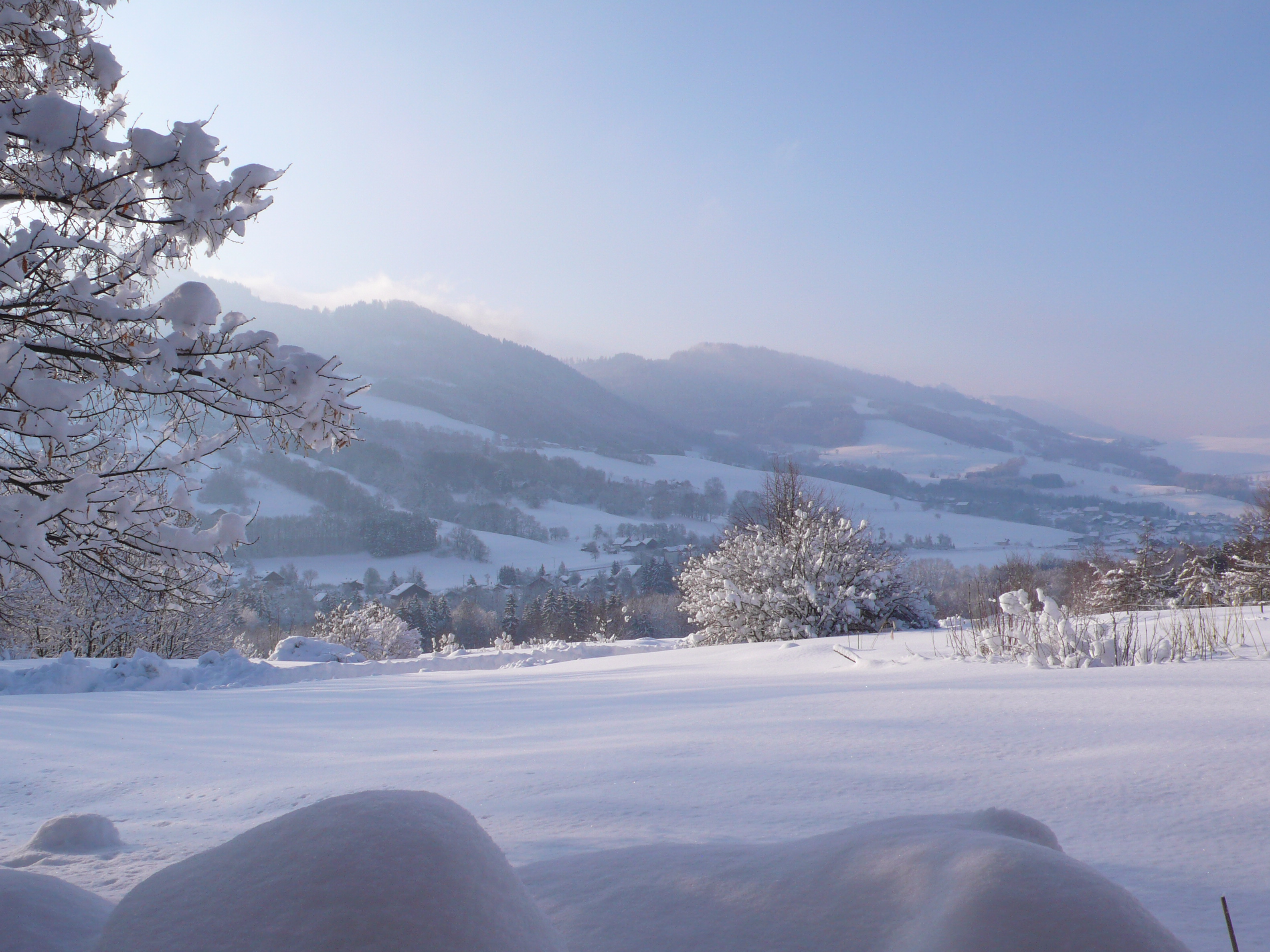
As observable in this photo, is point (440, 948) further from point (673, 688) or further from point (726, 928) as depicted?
point (673, 688)

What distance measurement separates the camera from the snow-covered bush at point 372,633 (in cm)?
3133

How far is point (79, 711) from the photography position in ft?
21.6

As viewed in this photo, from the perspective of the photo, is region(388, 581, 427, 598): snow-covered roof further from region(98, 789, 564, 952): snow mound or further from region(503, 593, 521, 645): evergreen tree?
region(98, 789, 564, 952): snow mound

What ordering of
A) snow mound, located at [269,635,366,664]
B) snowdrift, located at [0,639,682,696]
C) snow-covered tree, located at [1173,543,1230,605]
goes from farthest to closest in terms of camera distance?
snow-covered tree, located at [1173,543,1230,605]
snow mound, located at [269,635,366,664]
snowdrift, located at [0,639,682,696]

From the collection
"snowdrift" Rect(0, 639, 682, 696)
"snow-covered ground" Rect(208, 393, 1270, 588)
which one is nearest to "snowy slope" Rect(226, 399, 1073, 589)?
"snow-covered ground" Rect(208, 393, 1270, 588)

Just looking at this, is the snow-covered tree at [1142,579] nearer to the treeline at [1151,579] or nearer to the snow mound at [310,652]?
the treeline at [1151,579]

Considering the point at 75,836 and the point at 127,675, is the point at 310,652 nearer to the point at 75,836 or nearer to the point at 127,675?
the point at 127,675

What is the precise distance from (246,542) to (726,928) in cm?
311

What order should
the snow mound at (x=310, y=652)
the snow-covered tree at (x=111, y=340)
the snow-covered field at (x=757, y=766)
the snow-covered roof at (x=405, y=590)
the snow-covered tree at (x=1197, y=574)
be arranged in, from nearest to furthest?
the snow-covered field at (x=757, y=766), the snow-covered tree at (x=111, y=340), the snow mound at (x=310, y=652), the snow-covered tree at (x=1197, y=574), the snow-covered roof at (x=405, y=590)

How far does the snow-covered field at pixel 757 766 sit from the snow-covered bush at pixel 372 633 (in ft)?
85.9

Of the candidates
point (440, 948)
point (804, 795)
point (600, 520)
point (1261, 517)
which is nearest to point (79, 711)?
point (804, 795)

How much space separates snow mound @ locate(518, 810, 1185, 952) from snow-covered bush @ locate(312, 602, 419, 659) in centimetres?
3077

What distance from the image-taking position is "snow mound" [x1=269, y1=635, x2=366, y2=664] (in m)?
16.1

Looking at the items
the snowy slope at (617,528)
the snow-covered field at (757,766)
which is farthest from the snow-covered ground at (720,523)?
the snow-covered field at (757,766)
